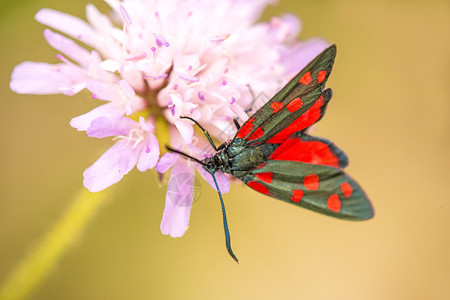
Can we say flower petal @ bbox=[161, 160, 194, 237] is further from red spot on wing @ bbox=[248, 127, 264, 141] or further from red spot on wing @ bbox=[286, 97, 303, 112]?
red spot on wing @ bbox=[286, 97, 303, 112]

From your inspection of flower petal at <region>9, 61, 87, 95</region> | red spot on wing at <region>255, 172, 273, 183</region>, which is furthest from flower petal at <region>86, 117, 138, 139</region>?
red spot on wing at <region>255, 172, 273, 183</region>

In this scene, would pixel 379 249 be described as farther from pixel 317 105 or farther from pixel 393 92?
pixel 317 105

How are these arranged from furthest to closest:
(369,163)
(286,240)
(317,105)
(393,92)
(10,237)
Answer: (393,92) → (369,163) → (286,240) → (10,237) → (317,105)

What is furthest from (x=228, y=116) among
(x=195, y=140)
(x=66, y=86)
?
(x=66, y=86)

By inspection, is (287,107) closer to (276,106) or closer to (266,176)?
(276,106)

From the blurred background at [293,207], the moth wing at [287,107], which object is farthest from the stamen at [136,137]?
the blurred background at [293,207]

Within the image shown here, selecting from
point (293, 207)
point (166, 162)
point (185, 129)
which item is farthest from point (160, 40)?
point (293, 207)
